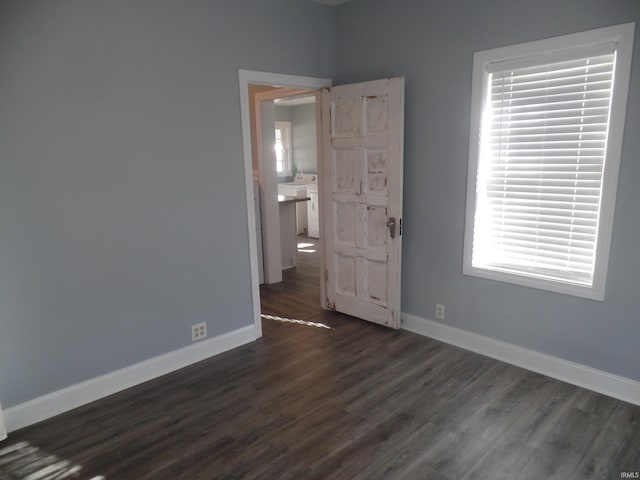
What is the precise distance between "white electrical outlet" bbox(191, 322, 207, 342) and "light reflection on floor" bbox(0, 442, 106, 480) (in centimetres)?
117

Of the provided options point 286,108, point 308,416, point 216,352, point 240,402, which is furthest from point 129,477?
point 286,108

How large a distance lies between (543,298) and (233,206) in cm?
236

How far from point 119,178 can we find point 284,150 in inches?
250

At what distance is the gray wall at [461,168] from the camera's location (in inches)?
99.9

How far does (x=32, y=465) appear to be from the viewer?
2.19 metres

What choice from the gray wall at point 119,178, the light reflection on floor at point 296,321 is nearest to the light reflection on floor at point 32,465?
the gray wall at point 119,178

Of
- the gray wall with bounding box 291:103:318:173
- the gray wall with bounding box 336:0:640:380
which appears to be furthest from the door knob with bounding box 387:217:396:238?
the gray wall with bounding box 291:103:318:173

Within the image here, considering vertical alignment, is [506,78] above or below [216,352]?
above

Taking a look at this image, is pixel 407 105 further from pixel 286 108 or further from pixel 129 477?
pixel 286 108

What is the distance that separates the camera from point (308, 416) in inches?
101

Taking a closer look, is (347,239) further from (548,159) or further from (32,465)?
(32,465)

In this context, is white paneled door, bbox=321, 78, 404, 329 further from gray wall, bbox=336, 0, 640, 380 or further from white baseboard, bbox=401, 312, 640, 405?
white baseboard, bbox=401, 312, 640, 405

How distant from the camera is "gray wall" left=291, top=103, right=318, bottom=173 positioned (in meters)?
8.48

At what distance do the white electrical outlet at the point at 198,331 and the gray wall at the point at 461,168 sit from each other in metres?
1.72
